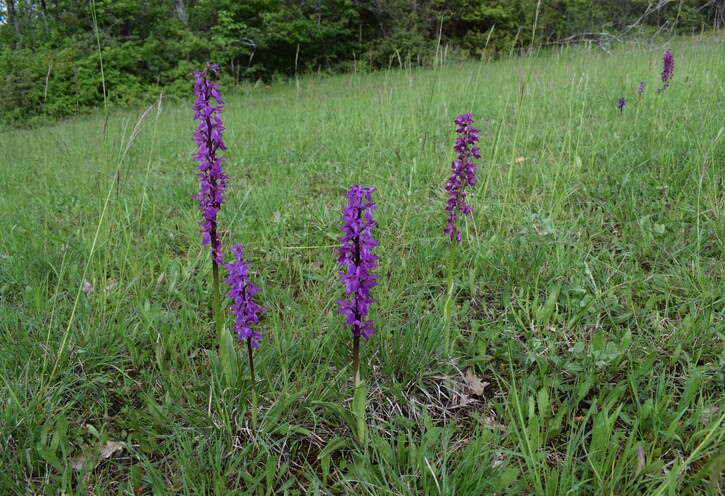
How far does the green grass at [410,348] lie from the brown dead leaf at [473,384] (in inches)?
0.4

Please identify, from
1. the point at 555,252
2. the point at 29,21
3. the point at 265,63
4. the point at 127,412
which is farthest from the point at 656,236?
the point at 29,21

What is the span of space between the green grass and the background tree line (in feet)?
42.2

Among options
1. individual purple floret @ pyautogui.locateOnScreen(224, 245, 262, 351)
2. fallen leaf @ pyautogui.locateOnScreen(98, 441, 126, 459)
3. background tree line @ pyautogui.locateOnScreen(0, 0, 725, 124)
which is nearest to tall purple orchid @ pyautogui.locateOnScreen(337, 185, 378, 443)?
individual purple floret @ pyautogui.locateOnScreen(224, 245, 262, 351)

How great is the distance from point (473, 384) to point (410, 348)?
0.94 ft

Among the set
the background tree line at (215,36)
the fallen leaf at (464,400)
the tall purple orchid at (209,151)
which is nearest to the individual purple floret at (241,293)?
the tall purple orchid at (209,151)

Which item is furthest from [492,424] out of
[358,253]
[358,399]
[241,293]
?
[241,293]

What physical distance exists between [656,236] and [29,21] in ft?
88.2

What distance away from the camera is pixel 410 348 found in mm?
1807

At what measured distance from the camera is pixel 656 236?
242 cm

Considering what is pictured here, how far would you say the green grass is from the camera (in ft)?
4.74

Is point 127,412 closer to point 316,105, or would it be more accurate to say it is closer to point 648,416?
point 648,416

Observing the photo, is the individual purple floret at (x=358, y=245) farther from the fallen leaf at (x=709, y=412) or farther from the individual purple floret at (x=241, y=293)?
the fallen leaf at (x=709, y=412)

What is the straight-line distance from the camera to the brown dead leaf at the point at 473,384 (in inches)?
69.2

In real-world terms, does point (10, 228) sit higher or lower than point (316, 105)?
lower
